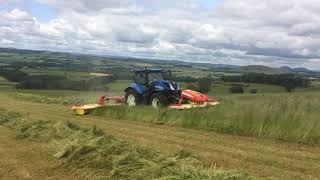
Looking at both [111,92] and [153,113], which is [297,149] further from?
[111,92]

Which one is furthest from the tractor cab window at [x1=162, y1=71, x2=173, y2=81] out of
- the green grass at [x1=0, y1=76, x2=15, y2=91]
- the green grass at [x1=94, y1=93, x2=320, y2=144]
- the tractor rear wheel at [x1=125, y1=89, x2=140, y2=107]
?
the green grass at [x1=0, y1=76, x2=15, y2=91]

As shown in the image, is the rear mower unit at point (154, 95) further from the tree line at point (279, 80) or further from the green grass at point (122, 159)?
the tree line at point (279, 80)

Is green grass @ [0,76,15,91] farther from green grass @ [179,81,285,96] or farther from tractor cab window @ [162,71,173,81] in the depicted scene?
tractor cab window @ [162,71,173,81]

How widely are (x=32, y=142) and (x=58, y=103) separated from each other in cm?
1276

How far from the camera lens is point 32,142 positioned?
1037 cm

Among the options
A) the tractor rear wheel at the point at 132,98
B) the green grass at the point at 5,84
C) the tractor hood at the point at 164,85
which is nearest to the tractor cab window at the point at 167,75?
the tractor hood at the point at 164,85

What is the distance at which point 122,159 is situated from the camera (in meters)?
7.52

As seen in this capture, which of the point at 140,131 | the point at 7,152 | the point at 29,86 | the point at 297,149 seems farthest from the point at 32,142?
the point at 29,86

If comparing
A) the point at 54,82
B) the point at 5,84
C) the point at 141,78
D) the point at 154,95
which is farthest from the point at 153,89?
the point at 5,84

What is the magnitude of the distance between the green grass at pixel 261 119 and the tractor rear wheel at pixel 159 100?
212 cm

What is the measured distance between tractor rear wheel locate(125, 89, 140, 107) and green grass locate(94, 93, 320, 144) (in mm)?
3451

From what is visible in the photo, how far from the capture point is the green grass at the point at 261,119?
10984 millimetres

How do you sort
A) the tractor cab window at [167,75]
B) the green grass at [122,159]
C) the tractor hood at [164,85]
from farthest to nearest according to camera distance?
1. the tractor cab window at [167,75]
2. the tractor hood at [164,85]
3. the green grass at [122,159]

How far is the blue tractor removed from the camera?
1798 centimetres
